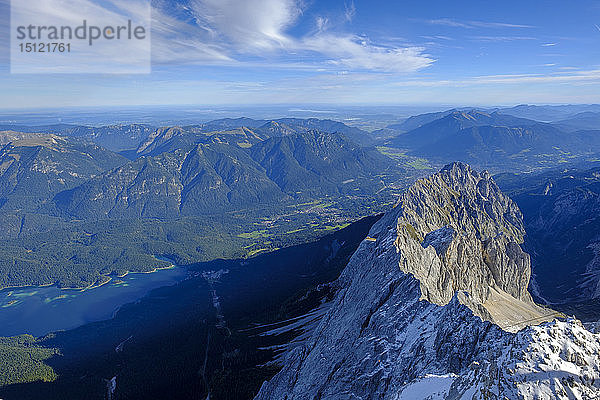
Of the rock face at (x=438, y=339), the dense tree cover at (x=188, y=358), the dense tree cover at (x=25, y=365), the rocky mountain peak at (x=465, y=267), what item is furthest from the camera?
the dense tree cover at (x=25, y=365)

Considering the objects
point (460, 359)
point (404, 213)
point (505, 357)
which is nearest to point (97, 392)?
point (404, 213)

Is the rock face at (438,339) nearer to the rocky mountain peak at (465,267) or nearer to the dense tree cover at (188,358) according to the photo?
the rocky mountain peak at (465,267)

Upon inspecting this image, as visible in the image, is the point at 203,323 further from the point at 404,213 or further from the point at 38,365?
the point at 404,213

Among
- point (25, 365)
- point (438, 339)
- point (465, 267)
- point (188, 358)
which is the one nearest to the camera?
point (438, 339)

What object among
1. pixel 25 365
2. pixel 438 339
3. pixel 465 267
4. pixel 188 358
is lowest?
pixel 25 365

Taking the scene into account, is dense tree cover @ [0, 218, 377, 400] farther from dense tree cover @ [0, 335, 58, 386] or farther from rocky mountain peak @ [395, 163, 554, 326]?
rocky mountain peak @ [395, 163, 554, 326]

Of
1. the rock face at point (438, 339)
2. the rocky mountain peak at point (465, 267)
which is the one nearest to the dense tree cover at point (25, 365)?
the rock face at point (438, 339)

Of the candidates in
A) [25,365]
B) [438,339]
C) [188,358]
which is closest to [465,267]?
[438,339]

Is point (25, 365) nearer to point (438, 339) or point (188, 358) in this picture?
point (188, 358)
